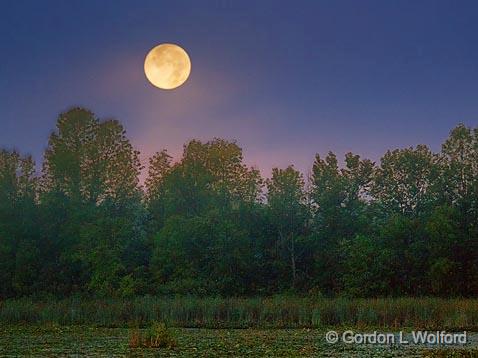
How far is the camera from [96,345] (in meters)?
23.4

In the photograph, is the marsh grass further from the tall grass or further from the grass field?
the tall grass

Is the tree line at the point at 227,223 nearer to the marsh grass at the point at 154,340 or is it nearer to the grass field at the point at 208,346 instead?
the grass field at the point at 208,346

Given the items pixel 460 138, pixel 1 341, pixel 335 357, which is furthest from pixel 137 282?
pixel 335 357

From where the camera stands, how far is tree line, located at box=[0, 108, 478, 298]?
49312mm

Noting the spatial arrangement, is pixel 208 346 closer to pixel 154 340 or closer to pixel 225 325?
pixel 154 340

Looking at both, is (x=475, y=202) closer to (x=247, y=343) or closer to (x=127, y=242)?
(x=127, y=242)

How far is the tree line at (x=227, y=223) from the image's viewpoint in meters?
49.3

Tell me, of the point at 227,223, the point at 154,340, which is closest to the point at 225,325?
the point at 154,340

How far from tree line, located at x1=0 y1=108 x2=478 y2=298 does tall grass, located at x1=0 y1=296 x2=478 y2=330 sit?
10184 millimetres

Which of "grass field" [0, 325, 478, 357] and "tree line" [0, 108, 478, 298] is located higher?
"tree line" [0, 108, 478, 298]

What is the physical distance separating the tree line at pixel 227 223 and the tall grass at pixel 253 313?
1018 cm


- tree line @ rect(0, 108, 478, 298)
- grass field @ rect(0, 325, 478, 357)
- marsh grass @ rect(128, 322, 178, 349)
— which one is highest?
tree line @ rect(0, 108, 478, 298)

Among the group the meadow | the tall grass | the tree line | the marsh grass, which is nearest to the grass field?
the meadow

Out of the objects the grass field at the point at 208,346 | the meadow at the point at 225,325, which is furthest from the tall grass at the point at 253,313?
the grass field at the point at 208,346
